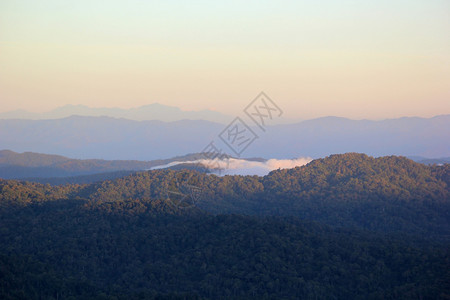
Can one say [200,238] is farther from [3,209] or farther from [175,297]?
[3,209]

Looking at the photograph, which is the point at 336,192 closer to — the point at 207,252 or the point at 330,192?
the point at 330,192

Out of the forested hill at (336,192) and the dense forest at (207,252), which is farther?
the forested hill at (336,192)

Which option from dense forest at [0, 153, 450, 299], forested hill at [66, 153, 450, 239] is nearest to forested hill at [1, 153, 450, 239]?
forested hill at [66, 153, 450, 239]

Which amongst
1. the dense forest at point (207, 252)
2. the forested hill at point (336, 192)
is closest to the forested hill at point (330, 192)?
the forested hill at point (336, 192)

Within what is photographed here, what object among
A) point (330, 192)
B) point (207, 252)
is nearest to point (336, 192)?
point (330, 192)

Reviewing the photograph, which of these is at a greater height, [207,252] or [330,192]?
[330,192]

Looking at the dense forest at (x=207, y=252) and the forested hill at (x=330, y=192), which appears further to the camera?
the forested hill at (x=330, y=192)

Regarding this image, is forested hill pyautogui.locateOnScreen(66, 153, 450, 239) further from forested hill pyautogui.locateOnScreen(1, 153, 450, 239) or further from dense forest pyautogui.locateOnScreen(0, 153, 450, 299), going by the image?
dense forest pyautogui.locateOnScreen(0, 153, 450, 299)

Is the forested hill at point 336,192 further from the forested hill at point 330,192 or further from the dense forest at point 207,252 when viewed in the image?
the dense forest at point 207,252
